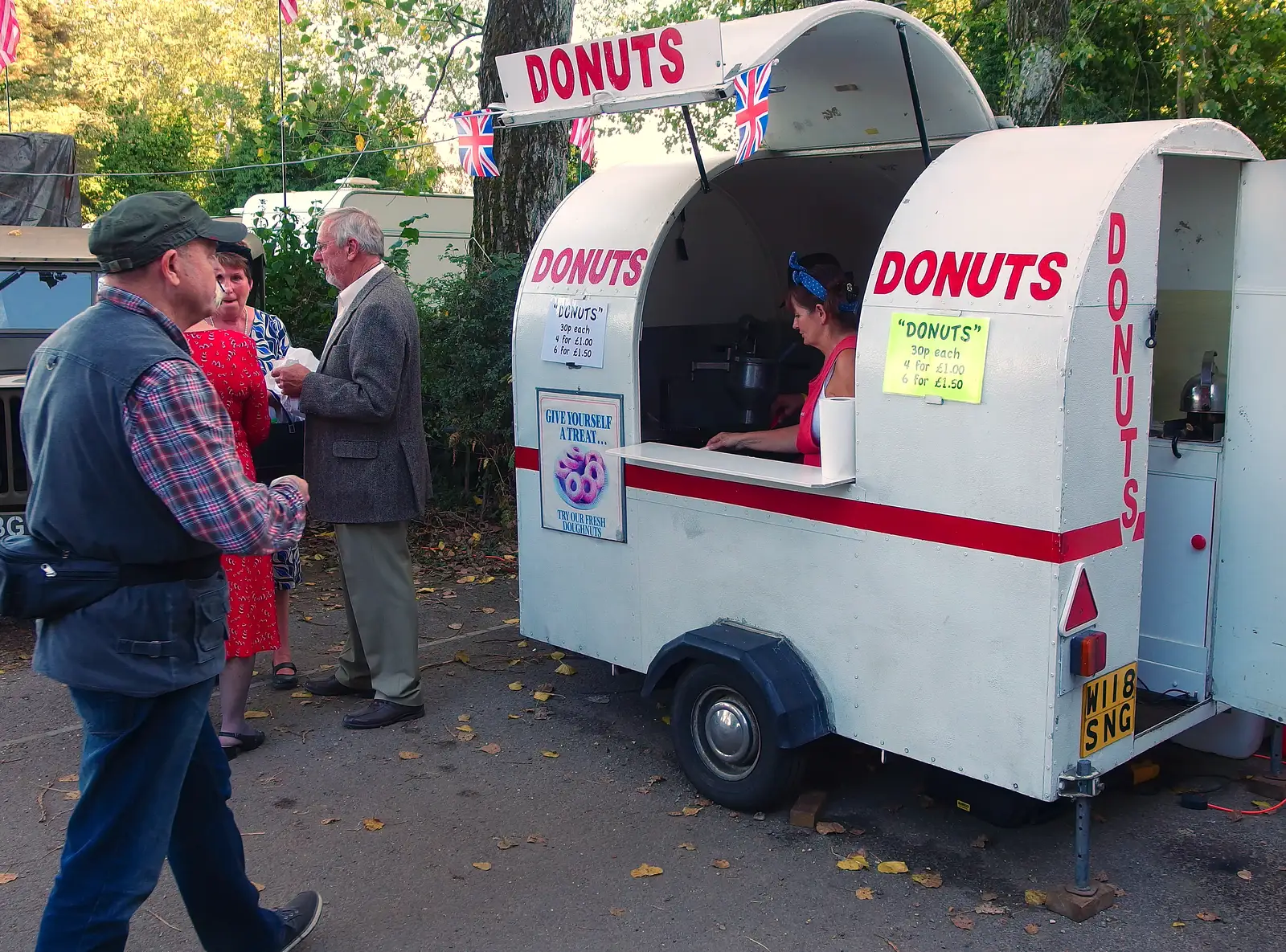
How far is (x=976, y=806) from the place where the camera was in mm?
3887

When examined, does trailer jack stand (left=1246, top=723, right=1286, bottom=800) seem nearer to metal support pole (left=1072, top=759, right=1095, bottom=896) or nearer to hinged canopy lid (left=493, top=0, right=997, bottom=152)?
metal support pole (left=1072, top=759, right=1095, bottom=896)

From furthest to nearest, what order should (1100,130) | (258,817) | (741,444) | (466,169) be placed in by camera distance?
(466,169)
(741,444)
(258,817)
(1100,130)

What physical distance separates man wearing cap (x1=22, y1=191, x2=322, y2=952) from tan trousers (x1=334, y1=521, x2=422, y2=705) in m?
2.06

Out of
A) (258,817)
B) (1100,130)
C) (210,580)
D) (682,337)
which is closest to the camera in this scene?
(210,580)

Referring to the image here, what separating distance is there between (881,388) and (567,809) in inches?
73.9

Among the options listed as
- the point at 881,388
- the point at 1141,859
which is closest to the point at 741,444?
the point at 881,388

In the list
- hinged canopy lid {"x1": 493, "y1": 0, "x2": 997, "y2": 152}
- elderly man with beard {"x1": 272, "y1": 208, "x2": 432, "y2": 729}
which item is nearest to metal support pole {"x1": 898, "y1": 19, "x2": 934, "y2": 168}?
hinged canopy lid {"x1": 493, "y1": 0, "x2": 997, "y2": 152}

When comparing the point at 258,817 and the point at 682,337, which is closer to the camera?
the point at 258,817

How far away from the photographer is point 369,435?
4703mm

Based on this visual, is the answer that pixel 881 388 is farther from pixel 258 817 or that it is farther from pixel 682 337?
pixel 258 817

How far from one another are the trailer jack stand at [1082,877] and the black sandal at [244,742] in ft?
9.98

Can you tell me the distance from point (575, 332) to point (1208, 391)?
2.30m

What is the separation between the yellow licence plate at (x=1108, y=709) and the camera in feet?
11.2

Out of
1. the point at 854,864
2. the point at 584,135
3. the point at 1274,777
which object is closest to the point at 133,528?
the point at 854,864
